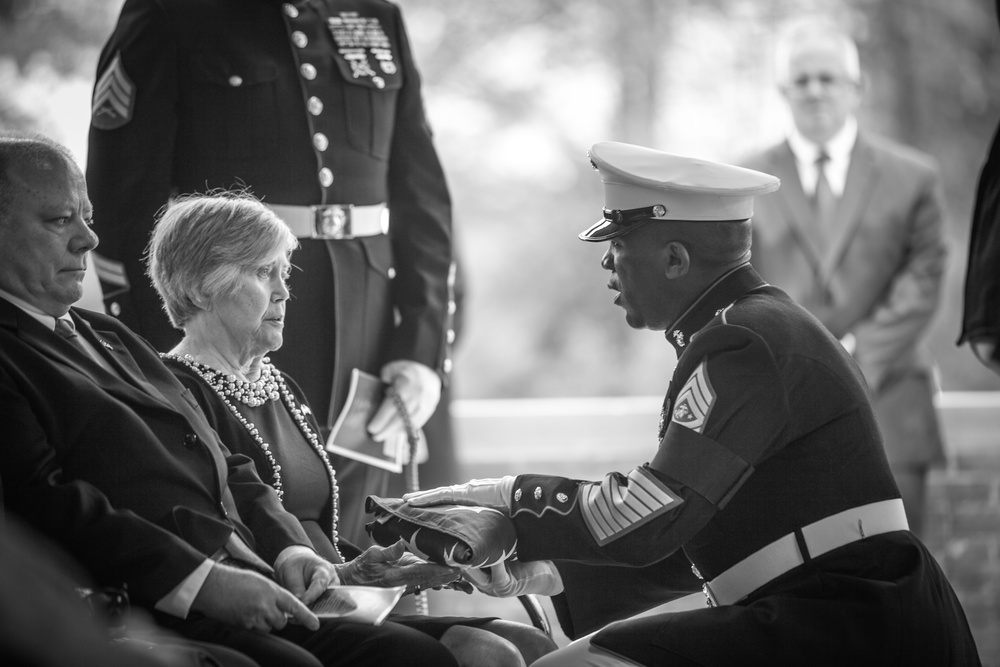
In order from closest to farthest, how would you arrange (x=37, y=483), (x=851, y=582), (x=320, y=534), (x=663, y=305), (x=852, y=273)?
(x=37, y=483) < (x=851, y=582) < (x=663, y=305) < (x=320, y=534) < (x=852, y=273)

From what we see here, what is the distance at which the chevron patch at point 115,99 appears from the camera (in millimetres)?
3219

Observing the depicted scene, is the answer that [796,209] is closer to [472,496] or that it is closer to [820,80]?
[820,80]

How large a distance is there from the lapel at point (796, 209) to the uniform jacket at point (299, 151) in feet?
6.55

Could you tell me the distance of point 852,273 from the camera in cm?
520

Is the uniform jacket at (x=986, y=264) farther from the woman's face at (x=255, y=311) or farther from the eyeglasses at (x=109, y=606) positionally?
the eyeglasses at (x=109, y=606)

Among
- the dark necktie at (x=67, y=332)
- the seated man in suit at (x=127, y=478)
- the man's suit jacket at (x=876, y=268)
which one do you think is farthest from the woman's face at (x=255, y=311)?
the man's suit jacket at (x=876, y=268)

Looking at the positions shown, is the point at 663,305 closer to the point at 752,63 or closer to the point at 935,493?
the point at 935,493

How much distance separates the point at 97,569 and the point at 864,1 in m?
10.1

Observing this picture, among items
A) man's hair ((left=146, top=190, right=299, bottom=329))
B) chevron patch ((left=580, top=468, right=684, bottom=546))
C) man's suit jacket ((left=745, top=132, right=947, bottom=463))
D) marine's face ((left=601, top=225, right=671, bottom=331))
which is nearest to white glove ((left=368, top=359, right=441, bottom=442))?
man's hair ((left=146, top=190, right=299, bottom=329))

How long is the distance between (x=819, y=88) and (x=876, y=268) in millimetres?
712

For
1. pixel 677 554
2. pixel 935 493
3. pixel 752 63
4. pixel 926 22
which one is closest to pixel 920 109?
pixel 926 22

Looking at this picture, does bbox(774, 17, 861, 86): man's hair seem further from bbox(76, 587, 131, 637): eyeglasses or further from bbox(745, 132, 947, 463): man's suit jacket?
bbox(76, 587, 131, 637): eyeglasses

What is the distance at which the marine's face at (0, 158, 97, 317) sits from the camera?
237 cm

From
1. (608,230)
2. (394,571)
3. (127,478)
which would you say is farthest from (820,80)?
(127,478)
